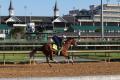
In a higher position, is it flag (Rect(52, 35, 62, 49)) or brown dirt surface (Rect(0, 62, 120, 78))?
flag (Rect(52, 35, 62, 49))

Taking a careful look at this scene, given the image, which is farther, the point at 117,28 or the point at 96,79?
the point at 117,28

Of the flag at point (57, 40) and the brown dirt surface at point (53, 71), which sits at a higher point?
the flag at point (57, 40)

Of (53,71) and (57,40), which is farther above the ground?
(57,40)

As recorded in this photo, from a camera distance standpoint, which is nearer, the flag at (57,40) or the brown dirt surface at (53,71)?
the brown dirt surface at (53,71)

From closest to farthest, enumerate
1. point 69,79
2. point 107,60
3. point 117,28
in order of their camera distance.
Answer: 1. point 69,79
2. point 107,60
3. point 117,28

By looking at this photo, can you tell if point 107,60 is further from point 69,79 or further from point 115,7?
point 115,7

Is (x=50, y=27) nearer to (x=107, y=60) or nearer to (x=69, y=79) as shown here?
(x=107, y=60)

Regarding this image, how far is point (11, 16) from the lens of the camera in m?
125

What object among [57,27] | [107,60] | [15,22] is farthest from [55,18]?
[107,60]

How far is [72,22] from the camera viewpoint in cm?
12319

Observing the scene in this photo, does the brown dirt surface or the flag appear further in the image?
the flag

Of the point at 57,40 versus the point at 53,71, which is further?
the point at 57,40

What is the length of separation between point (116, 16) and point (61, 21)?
3641 cm

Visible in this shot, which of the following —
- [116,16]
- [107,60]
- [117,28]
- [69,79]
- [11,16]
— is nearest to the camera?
[69,79]
